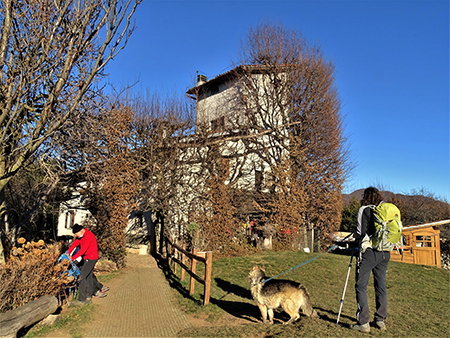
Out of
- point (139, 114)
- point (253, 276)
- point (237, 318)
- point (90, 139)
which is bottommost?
point (237, 318)

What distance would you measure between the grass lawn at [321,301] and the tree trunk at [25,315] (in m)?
2.54

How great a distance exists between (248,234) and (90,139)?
10.3m

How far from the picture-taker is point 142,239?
61.1ft

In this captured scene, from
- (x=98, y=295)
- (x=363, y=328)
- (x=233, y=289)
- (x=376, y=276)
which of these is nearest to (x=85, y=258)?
(x=98, y=295)

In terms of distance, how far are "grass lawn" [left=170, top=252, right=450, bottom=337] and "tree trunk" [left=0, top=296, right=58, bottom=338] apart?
2.54 metres

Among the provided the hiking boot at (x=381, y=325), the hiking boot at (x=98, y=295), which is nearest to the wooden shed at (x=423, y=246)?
the hiking boot at (x=381, y=325)

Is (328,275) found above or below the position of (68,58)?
below

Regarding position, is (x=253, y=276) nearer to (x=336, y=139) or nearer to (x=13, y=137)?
(x=13, y=137)

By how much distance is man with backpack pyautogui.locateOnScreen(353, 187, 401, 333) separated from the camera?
5.03 meters

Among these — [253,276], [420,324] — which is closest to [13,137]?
[253,276]

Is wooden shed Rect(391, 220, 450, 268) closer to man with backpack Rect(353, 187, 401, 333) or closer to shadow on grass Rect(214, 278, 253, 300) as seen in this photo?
shadow on grass Rect(214, 278, 253, 300)

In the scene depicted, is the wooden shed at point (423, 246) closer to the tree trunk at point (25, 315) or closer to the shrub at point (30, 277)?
the shrub at point (30, 277)

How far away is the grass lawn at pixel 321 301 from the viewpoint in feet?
17.3

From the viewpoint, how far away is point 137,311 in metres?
7.11
